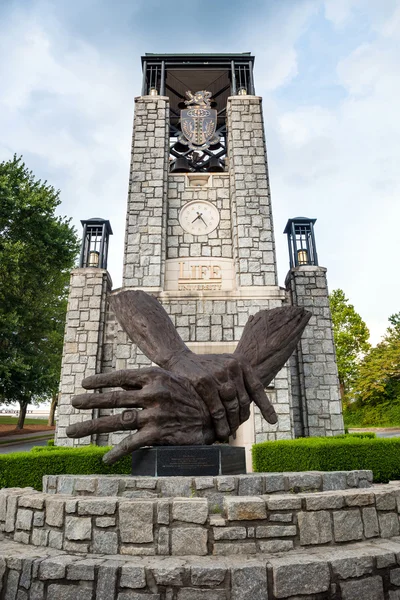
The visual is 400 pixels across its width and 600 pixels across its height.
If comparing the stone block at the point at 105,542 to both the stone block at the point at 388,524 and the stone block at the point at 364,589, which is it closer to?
the stone block at the point at 364,589

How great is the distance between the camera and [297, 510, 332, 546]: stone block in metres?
3.00

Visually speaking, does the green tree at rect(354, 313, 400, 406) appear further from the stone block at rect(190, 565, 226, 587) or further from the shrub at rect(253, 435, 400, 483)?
the stone block at rect(190, 565, 226, 587)

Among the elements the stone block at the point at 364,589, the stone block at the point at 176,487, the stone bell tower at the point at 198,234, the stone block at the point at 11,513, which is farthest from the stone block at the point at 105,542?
the stone bell tower at the point at 198,234

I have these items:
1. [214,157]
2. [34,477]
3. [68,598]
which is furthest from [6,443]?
[68,598]

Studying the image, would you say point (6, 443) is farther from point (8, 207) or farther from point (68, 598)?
point (68, 598)

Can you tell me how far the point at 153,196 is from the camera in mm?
11242

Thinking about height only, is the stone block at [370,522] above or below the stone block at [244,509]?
below

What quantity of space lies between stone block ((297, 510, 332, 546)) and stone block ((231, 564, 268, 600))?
508mm

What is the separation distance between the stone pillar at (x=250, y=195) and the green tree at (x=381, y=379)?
11.5 m

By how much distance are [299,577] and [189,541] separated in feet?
2.55

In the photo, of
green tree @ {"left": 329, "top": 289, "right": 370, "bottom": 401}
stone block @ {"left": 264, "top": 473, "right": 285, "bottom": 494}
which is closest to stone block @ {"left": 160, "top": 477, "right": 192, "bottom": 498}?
stone block @ {"left": 264, "top": 473, "right": 285, "bottom": 494}

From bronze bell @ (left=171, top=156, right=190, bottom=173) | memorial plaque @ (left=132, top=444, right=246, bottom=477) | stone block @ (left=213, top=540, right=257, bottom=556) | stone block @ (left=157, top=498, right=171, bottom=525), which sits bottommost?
stone block @ (left=213, top=540, right=257, bottom=556)

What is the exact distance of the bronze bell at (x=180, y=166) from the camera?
12.4 meters

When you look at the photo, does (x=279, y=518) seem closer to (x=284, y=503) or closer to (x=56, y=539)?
(x=284, y=503)
